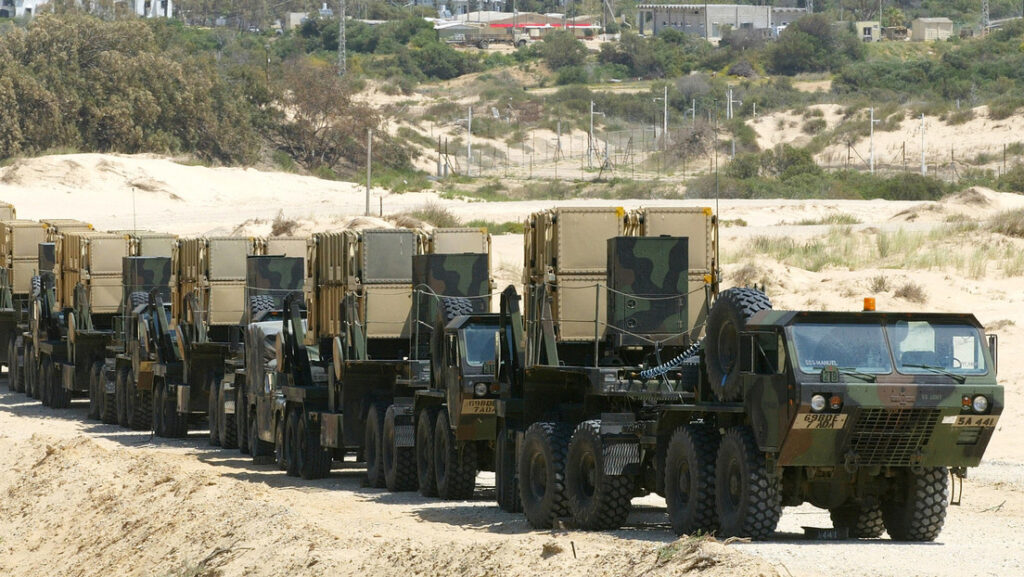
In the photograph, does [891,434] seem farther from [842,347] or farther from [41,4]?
[41,4]

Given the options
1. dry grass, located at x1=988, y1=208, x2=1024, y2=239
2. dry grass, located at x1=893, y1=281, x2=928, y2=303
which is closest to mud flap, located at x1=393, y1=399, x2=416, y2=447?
dry grass, located at x1=893, y1=281, x2=928, y2=303

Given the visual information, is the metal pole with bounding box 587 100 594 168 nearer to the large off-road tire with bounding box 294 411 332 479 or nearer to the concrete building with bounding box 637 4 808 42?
the concrete building with bounding box 637 4 808 42

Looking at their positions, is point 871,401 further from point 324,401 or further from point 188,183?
point 188,183

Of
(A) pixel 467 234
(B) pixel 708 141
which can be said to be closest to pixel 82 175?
Result: (B) pixel 708 141

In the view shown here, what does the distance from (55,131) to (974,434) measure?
6268 centimetres

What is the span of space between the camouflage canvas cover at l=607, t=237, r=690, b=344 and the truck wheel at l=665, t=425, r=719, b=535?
300 cm

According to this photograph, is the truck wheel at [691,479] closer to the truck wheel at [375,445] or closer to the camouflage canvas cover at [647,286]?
the camouflage canvas cover at [647,286]

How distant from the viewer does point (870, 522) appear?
45.9ft

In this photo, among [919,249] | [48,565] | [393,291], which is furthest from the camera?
[919,249]

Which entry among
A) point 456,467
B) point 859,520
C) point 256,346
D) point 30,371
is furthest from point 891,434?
point 30,371

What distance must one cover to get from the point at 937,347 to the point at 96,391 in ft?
69.1

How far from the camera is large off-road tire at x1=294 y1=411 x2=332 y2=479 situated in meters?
21.6

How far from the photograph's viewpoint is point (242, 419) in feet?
82.4

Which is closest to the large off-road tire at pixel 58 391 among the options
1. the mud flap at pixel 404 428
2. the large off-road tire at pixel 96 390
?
the large off-road tire at pixel 96 390
